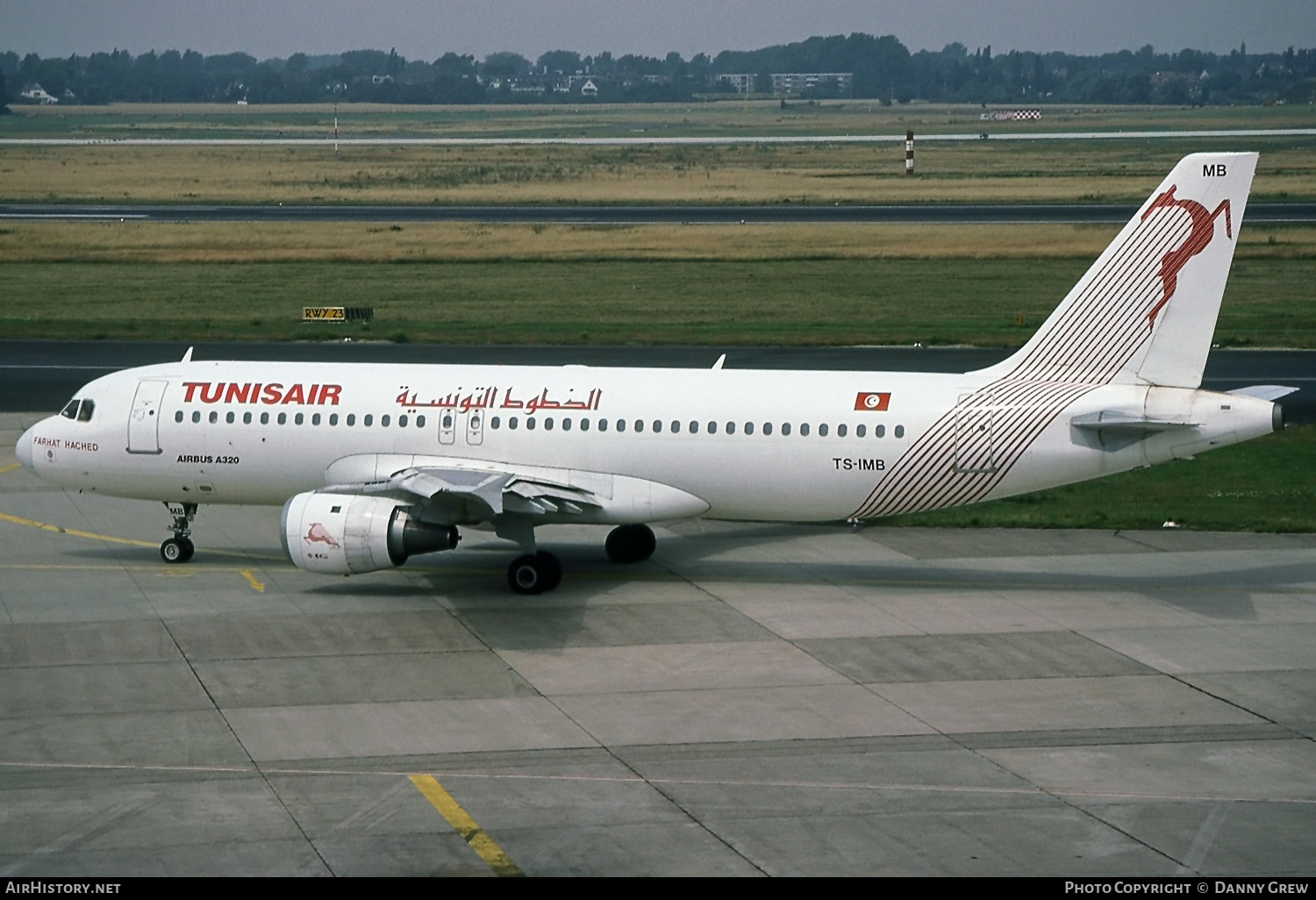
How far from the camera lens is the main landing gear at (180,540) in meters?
36.5

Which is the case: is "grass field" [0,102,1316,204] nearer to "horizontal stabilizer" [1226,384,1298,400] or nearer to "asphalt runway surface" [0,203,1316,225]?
"asphalt runway surface" [0,203,1316,225]

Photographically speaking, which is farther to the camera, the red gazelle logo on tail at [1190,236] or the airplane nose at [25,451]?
the airplane nose at [25,451]

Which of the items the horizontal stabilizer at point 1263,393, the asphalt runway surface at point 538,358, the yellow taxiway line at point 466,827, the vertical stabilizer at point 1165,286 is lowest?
the asphalt runway surface at point 538,358

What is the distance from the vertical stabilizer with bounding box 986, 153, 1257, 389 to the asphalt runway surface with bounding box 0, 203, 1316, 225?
2863 inches

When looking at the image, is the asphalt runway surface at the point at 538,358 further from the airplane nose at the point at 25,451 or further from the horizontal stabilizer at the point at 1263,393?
the horizontal stabilizer at the point at 1263,393

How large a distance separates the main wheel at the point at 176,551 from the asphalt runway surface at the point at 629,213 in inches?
2874

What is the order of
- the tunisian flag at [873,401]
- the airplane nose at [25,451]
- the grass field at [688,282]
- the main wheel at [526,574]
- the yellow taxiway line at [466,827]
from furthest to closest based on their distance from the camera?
1. the grass field at [688,282]
2. the airplane nose at [25,451]
3. the main wheel at [526,574]
4. the tunisian flag at [873,401]
5. the yellow taxiway line at [466,827]

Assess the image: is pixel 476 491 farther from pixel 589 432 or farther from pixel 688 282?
pixel 688 282

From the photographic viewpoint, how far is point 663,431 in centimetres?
3422

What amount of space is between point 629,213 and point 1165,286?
86386 millimetres

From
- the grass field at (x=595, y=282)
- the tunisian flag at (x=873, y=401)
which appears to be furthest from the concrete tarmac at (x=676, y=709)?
the grass field at (x=595, y=282)

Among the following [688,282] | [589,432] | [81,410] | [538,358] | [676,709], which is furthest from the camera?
[688,282]

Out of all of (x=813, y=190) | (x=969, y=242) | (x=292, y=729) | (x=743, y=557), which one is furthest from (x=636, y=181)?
(x=292, y=729)

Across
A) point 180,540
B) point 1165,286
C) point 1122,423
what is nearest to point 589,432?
point 180,540
